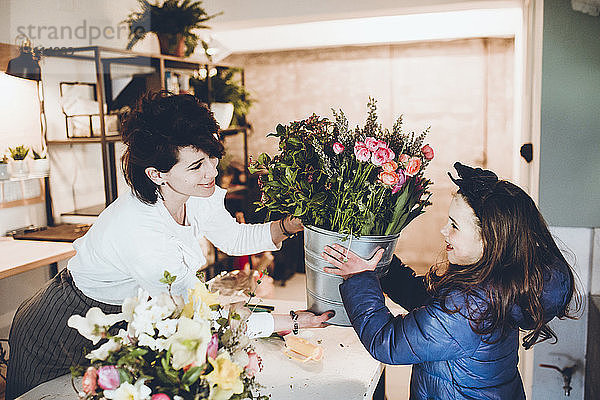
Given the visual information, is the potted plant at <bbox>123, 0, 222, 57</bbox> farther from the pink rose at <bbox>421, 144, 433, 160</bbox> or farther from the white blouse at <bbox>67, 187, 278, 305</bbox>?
the pink rose at <bbox>421, 144, 433, 160</bbox>

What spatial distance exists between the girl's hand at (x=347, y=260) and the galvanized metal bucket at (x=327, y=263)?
1 cm

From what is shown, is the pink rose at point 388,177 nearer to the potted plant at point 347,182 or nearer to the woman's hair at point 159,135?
the potted plant at point 347,182

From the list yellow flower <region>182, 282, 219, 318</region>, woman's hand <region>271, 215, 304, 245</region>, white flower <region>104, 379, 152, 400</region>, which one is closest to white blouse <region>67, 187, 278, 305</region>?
woman's hand <region>271, 215, 304, 245</region>

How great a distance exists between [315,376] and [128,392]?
2.19ft

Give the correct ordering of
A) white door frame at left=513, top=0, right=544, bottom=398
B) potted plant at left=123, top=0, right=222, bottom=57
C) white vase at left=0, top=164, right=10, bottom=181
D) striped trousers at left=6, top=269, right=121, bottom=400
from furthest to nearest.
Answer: potted plant at left=123, top=0, right=222, bottom=57 → white vase at left=0, top=164, right=10, bottom=181 → white door frame at left=513, top=0, right=544, bottom=398 → striped trousers at left=6, top=269, right=121, bottom=400

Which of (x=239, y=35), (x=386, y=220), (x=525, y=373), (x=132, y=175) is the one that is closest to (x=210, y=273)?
(x=239, y=35)

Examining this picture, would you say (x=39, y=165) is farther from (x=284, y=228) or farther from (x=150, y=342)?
(x=150, y=342)

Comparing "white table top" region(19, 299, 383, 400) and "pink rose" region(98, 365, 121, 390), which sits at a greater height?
"pink rose" region(98, 365, 121, 390)

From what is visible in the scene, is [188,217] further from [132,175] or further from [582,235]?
[582,235]

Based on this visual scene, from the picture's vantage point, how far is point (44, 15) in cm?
348

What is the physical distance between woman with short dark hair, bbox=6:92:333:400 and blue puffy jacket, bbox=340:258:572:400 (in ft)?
0.65

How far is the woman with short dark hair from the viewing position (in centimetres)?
157

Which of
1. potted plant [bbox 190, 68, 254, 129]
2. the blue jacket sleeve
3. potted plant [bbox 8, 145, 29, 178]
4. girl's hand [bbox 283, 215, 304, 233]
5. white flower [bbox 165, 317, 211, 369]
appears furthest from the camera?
potted plant [bbox 190, 68, 254, 129]

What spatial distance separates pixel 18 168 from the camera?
3.25 meters
